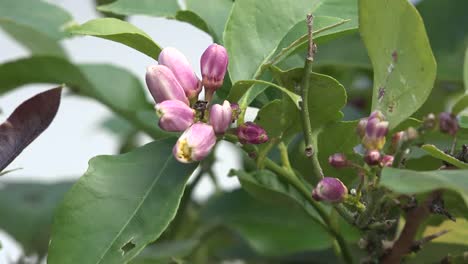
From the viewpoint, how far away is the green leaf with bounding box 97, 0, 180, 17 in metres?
0.90

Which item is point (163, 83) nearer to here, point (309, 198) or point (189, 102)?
point (189, 102)

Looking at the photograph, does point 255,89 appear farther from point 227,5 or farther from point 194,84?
point 227,5

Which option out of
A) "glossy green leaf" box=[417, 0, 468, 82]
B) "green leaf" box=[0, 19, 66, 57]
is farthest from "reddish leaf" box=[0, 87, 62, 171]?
"glossy green leaf" box=[417, 0, 468, 82]

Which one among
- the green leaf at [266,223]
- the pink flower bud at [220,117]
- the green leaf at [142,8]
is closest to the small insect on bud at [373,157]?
the pink flower bud at [220,117]

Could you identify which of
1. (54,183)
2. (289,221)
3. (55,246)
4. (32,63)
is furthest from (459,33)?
(55,246)

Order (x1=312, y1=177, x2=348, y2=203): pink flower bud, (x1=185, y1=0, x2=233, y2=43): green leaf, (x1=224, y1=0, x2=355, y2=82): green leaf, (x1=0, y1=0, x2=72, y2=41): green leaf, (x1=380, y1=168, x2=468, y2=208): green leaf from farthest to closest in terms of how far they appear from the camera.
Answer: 1. (x1=0, y1=0, x2=72, y2=41): green leaf
2. (x1=185, y1=0, x2=233, y2=43): green leaf
3. (x1=224, y1=0, x2=355, y2=82): green leaf
4. (x1=312, y1=177, x2=348, y2=203): pink flower bud
5. (x1=380, y1=168, x2=468, y2=208): green leaf

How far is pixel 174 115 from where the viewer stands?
68 cm

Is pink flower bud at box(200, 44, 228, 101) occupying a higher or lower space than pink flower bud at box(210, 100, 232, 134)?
higher

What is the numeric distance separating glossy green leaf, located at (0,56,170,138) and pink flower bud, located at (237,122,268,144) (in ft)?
1.31

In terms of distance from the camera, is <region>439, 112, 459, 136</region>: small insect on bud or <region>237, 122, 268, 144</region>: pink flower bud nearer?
<region>439, 112, 459, 136</region>: small insect on bud

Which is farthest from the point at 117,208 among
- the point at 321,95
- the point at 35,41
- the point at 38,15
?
the point at 35,41

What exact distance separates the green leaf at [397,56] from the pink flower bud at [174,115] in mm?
154

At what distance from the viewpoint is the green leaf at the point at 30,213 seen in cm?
150

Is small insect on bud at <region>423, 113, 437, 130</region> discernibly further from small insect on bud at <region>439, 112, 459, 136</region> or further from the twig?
the twig
